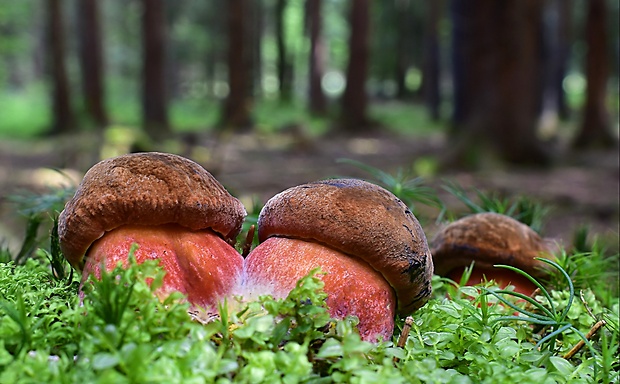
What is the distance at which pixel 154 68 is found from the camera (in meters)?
17.7

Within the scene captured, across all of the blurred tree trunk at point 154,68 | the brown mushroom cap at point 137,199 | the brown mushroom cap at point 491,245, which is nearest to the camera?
the brown mushroom cap at point 137,199

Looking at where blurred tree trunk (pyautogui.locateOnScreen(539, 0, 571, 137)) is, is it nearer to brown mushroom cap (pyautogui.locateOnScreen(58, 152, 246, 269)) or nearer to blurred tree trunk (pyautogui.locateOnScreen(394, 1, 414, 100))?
blurred tree trunk (pyautogui.locateOnScreen(394, 1, 414, 100))

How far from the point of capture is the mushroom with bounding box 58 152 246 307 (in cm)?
154

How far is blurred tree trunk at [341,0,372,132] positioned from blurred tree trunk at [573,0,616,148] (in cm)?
754

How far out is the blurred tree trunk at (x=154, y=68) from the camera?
16734 mm

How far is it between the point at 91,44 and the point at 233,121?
19.8ft

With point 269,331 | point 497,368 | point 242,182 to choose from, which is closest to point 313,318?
point 269,331

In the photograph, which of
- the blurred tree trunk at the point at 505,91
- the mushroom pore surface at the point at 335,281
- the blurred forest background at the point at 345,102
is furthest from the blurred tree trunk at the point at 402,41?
the mushroom pore surface at the point at 335,281

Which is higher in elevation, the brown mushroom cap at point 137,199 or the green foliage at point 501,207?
the brown mushroom cap at point 137,199

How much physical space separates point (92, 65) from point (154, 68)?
3.34 metres

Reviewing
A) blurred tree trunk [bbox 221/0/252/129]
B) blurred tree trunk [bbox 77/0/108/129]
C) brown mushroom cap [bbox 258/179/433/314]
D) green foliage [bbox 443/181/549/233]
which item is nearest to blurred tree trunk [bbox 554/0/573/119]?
blurred tree trunk [bbox 221/0/252/129]

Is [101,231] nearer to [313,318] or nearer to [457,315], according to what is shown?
[313,318]

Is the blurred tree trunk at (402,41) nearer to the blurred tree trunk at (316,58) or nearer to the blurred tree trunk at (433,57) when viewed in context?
the blurred tree trunk at (433,57)

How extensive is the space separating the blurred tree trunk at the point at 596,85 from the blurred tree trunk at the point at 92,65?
15.3 m
